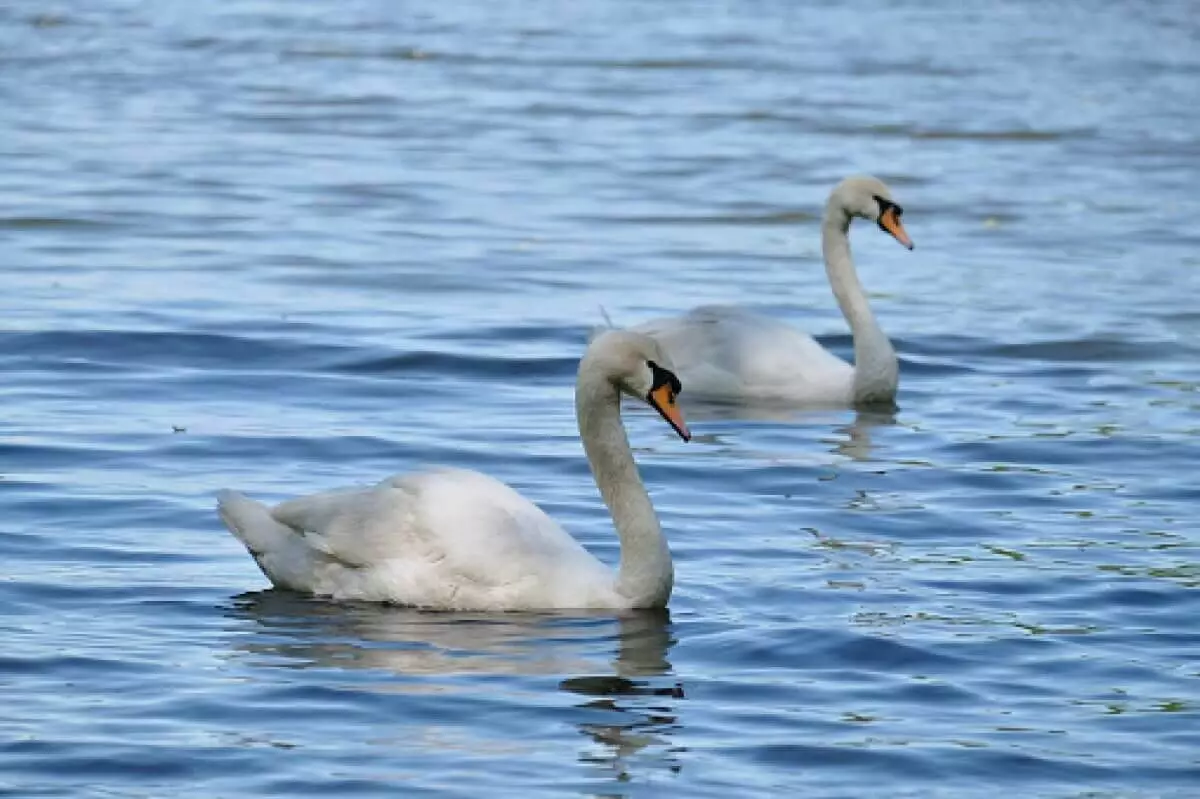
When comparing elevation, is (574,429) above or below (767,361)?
below

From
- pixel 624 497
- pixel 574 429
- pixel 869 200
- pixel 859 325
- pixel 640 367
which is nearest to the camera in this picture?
pixel 640 367

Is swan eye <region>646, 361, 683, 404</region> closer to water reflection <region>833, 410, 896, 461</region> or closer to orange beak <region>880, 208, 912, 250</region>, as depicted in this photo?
water reflection <region>833, 410, 896, 461</region>

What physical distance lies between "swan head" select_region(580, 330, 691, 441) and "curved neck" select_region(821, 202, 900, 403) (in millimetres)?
4808

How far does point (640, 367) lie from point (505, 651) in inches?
45.5

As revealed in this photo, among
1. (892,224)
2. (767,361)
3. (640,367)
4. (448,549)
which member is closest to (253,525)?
(448,549)

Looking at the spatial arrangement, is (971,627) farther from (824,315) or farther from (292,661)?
(824,315)

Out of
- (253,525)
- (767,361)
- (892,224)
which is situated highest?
(892,224)

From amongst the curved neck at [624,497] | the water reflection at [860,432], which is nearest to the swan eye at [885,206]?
the water reflection at [860,432]

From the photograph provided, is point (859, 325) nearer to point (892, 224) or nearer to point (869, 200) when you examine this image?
point (892, 224)

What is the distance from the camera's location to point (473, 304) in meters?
16.4

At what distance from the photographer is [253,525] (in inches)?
375

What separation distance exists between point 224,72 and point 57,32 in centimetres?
386

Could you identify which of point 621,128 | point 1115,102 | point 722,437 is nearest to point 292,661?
point 722,437

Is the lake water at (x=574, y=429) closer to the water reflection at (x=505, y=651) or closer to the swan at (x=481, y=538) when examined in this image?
the water reflection at (x=505, y=651)
